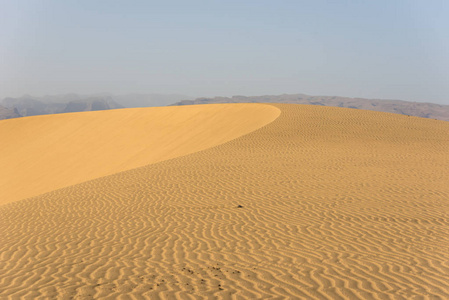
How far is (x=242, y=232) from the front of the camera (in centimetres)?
822

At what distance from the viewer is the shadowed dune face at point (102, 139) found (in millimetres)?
23797

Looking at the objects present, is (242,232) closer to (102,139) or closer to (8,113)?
(102,139)

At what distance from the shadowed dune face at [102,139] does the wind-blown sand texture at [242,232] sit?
8231mm

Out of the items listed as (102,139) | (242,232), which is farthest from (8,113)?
(242,232)

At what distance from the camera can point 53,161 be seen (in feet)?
89.9

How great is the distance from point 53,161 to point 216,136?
11219 mm

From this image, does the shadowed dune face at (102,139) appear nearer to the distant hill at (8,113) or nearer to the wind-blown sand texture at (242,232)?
the wind-blown sand texture at (242,232)

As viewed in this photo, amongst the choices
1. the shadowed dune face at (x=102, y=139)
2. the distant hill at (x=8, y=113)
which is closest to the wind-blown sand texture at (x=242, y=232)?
the shadowed dune face at (x=102, y=139)

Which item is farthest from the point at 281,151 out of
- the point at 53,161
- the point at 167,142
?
the point at 53,161

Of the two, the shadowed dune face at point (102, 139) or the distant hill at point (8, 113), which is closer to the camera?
the shadowed dune face at point (102, 139)

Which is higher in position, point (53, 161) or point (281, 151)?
point (281, 151)

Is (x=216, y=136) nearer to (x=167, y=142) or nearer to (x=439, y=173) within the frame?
(x=167, y=142)

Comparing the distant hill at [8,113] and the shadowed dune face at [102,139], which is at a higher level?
the shadowed dune face at [102,139]

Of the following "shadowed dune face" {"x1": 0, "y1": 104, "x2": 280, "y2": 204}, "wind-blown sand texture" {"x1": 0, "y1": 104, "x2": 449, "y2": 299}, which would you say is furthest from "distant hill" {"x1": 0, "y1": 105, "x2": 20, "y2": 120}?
"wind-blown sand texture" {"x1": 0, "y1": 104, "x2": 449, "y2": 299}
